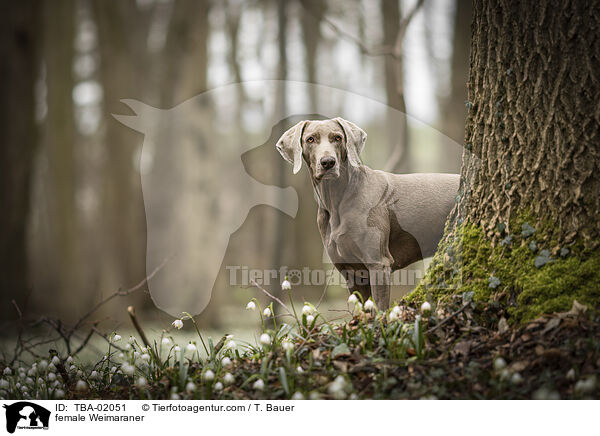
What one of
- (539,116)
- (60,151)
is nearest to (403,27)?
(539,116)

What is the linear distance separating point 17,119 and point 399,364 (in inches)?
345

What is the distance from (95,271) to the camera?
934 cm

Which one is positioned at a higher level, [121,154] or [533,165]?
[121,154]

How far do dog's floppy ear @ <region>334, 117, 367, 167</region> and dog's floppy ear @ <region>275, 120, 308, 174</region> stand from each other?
10.6 inches

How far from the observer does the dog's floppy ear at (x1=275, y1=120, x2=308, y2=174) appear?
2.93 metres

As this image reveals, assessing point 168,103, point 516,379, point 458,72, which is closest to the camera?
point 516,379

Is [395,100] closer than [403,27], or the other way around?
[395,100]

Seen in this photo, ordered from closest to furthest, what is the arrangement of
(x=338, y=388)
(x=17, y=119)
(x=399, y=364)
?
1. (x=338, y=388)
2. (x=399, y=364)
3. (x=17, y=119)

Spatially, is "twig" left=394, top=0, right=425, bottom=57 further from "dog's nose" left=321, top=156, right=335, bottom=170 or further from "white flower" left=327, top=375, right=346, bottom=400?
"white flower" left=327, top=375, right=346, bottom=400

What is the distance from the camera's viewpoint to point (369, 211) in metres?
3.22

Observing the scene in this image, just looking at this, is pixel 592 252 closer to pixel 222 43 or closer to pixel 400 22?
pixel 400 22
